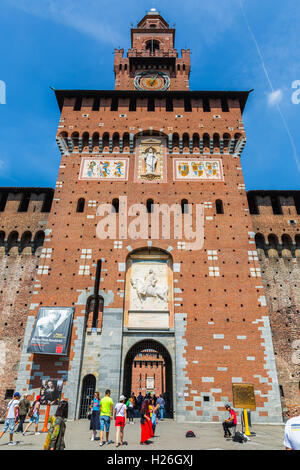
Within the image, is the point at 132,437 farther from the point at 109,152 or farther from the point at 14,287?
the point at 109,152

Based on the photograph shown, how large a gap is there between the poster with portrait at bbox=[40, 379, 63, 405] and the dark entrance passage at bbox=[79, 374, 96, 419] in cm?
113

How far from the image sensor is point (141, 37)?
102ft

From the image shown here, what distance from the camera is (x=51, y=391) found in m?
14.6

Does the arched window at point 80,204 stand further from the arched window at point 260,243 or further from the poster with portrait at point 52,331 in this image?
the arched window at point 260,243

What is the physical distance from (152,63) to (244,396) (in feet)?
89.5

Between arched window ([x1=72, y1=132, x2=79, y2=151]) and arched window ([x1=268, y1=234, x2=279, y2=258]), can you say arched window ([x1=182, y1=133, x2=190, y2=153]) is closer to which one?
arched window ([x1=72, y1=132, x2=79, y2=151])

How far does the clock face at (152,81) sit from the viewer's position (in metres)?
26.2

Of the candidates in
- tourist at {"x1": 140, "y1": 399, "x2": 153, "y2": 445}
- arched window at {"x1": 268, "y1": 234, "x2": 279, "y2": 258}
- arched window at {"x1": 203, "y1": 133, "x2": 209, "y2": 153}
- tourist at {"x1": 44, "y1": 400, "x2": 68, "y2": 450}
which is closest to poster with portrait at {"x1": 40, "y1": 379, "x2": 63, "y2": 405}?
tourist at {"x1": 140, "y1": 399, "x2": 153, "y2": 445}

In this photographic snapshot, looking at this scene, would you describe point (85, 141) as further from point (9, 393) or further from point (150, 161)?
point (9, 393)

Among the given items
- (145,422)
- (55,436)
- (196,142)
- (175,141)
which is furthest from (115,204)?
(55,436)

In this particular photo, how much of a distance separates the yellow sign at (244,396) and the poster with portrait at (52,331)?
27.5 ft

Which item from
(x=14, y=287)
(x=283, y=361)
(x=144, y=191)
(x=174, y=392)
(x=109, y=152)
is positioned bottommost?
(x=174, y=392)

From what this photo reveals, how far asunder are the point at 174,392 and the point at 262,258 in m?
10.1
